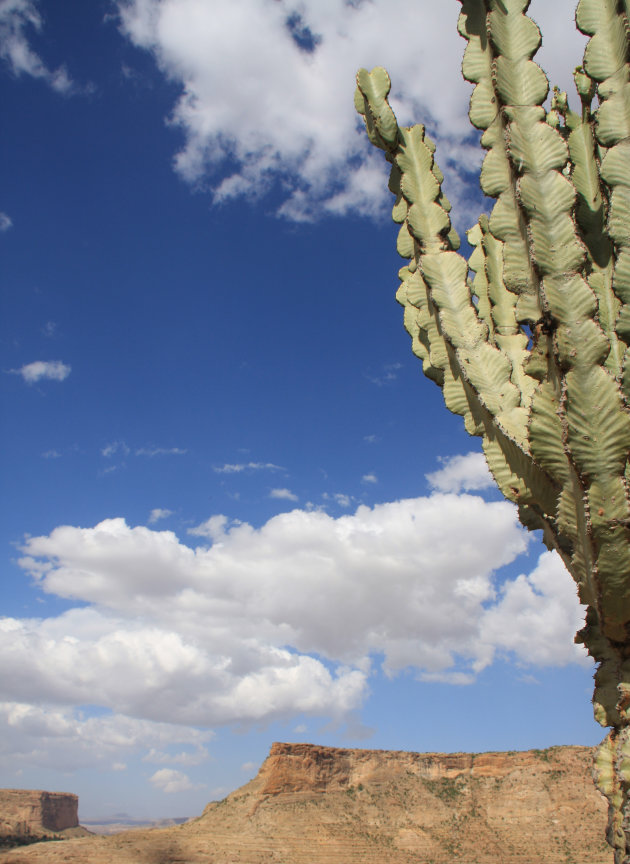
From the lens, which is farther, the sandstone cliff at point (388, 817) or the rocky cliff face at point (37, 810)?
the rocky cliff face at point (37, 810)

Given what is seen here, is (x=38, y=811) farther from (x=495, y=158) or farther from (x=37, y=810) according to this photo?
(x=495, y=158)

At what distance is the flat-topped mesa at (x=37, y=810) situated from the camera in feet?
210

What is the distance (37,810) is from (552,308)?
81.4 m

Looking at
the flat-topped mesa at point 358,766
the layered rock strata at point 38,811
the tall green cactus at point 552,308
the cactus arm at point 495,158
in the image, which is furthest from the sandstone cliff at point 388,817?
the cactus arm at point 495,158

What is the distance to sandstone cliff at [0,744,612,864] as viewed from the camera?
3753 cm

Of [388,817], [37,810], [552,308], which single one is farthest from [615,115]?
[37,810]

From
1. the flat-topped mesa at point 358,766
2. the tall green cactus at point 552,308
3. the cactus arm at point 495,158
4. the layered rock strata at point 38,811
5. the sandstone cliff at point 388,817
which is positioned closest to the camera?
the tall green cactus at point 552,308

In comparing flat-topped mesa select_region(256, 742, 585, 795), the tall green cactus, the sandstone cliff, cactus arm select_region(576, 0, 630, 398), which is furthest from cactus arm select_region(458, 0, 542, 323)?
flat-topped mesa select_region(256, 742, 585, 795)

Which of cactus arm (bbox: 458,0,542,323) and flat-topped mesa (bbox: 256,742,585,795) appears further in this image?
flat-topped mesa (bbox: 256,742,585,795)

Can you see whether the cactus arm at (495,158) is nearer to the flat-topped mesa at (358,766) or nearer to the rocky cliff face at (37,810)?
the flat-topped mesa at (358,766)

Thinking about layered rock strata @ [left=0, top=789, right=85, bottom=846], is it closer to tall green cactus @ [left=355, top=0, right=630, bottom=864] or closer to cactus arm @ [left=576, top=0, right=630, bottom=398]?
tall green cactus @ [left=355, top=0, right=630, bottom=864]

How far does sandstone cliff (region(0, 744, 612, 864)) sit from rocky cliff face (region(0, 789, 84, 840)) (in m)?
29.8

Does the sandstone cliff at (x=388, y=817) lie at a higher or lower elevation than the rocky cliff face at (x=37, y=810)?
higher

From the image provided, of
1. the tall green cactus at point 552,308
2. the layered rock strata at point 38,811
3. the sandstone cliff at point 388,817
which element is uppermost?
the tall green cactus at point 552,308
